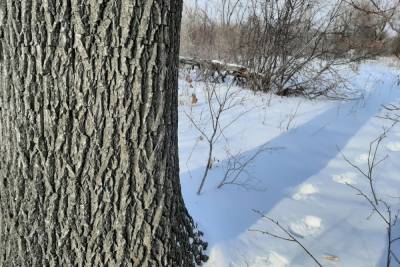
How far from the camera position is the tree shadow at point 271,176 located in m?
2.40

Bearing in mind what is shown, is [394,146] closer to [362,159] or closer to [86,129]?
[362,159]

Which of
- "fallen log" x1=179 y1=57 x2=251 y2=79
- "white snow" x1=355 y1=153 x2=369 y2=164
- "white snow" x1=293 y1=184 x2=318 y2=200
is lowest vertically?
"white snow" x1=293 y1=184 x2=318 y2=200

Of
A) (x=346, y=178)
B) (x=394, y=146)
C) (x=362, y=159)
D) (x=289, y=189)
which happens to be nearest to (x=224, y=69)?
(x=394, y=146)

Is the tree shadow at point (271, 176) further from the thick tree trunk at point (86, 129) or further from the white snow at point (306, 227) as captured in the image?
the thick tree trunk at point (86, 129)

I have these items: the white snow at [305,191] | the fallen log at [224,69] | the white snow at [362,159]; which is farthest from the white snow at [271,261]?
the fallen log at [224,69]

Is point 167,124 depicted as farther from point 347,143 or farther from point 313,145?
point 347,143

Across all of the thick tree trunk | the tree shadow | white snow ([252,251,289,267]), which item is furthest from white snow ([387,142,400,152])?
the thick tree trunk

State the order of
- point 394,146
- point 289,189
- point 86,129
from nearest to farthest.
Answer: point 86,129
point 289,189
point 394,146

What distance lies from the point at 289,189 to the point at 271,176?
0.23 metres

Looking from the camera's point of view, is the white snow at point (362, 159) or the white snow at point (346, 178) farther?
Result: the white snow at point (362, 159)

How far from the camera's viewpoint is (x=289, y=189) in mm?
3074

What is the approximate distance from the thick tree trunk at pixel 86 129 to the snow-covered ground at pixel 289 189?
75 cm

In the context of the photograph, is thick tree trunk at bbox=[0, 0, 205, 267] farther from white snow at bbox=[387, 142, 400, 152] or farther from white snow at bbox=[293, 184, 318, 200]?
white snow at bbox=[387, 142, 400, 152]

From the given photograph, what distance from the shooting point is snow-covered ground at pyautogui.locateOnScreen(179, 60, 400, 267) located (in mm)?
2221
